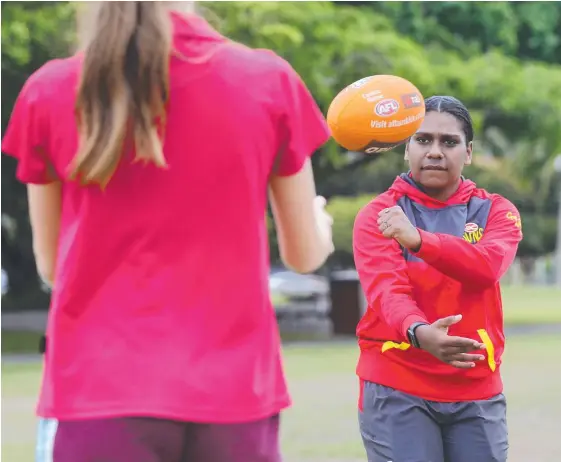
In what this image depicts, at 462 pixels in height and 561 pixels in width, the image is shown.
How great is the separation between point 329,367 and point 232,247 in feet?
45.7

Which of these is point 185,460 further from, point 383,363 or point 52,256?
point 383,363

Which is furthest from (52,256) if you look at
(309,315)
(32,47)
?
(309,315)

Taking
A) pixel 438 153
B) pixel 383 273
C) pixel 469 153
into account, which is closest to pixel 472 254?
pixel 383 273

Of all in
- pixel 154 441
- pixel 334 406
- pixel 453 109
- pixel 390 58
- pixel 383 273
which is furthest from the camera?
pixel 390 58

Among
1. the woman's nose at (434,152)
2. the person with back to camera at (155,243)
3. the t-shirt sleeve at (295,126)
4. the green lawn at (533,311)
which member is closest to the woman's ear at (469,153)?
the woman's nose at (434,152)

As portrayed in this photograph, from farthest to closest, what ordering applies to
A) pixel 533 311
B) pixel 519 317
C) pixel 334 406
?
pixel 533 311, pixel 519 317, pixel 334 406

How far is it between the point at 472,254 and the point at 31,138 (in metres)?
2.01

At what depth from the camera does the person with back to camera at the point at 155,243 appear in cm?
263

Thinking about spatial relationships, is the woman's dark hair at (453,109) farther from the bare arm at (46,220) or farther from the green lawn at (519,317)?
the green lawn at (519,317)

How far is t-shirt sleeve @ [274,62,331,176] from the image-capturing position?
2.76 metres

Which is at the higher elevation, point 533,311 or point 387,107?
point 387,107

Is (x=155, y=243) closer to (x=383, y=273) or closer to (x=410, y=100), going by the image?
(x=383, y=273)

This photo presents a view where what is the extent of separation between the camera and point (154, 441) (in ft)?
8.61

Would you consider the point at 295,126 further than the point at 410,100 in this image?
No
